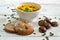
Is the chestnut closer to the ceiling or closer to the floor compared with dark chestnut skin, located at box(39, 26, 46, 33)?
closer to the ceiling

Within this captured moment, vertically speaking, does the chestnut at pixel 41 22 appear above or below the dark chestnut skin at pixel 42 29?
above

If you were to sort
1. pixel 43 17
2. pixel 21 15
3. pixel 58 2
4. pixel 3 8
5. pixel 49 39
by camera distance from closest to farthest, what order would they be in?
1. pixel 49 39
2. pixel 21 15
3. pixel 43 17
4. pixel 3 8
5. pixel 58 2

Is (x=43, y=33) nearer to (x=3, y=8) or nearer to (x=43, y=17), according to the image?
(x=43, y=17)

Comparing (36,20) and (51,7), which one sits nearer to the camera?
(36,20)

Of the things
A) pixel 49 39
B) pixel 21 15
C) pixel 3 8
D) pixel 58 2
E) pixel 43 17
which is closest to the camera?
pixel 49 39

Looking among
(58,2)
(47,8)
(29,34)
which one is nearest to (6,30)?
(29,34)

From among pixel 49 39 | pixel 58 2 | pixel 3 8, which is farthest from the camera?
pixel 58 2

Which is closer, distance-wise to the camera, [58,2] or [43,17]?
[43,17]

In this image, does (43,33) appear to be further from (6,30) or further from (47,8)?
(47,8)

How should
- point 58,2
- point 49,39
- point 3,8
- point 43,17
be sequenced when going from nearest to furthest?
1. point 49,39
2. point 43,17
3. point 3,8
4. point 58,2

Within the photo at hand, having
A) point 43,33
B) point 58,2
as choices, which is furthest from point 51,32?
point 58,2
